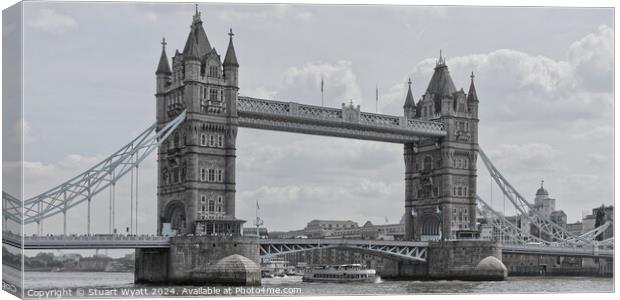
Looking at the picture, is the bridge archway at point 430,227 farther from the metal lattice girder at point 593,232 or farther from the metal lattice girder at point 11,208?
the metal lattice girder at point 11,208

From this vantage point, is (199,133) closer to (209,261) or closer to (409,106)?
(209,261)

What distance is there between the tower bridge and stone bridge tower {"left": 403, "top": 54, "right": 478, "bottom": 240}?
113mm

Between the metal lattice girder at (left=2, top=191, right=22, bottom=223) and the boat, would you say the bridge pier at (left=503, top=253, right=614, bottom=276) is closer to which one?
the boat

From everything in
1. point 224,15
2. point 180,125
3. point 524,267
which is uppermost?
Result: point 224,15

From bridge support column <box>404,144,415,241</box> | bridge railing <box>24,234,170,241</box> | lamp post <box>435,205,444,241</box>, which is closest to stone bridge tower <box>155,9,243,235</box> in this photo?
bridge railing <box>24,234,170,241</box>

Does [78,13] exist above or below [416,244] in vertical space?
above

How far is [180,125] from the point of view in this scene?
90.0 metres

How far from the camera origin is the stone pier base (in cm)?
8050

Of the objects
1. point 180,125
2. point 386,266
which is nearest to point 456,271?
point 386,266

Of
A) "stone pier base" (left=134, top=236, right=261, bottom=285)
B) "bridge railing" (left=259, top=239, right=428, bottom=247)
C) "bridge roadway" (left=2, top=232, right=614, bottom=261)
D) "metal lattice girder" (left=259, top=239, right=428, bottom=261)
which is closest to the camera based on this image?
"bridge roadway" (left=2, top=232, right=614, bottom=261)

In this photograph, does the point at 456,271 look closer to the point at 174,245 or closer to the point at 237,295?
the point at 174,245

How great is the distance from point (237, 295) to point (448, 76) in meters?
51.3

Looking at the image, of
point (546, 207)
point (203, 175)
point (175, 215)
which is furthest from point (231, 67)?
point (546, 207)

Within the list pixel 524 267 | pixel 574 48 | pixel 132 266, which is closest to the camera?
pixel 574 48
